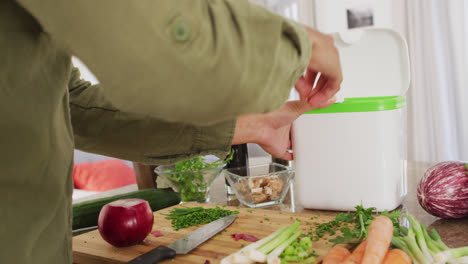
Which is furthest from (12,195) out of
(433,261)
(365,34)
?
(365,34)

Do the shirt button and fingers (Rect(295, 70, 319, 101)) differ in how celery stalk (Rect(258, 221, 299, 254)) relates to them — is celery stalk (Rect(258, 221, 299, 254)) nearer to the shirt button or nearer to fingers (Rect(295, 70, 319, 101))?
fingers (Rect(295, 70, 319, 101))

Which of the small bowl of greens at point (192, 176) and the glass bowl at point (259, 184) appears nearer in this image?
the glass bowl at point (259, 184)

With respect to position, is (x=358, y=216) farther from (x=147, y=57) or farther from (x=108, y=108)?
(x=147, y=57)

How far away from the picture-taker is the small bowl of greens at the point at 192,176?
48.3 inches

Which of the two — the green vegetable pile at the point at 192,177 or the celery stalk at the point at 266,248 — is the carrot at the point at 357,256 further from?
the green vegetable pile at the point at 192,177

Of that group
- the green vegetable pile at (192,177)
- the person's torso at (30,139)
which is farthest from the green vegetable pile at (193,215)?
the person's torso at (30,139)

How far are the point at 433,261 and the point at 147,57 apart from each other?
0.55 m

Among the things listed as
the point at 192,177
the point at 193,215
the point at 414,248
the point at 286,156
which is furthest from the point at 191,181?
the point at 414,248

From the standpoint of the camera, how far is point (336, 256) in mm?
700

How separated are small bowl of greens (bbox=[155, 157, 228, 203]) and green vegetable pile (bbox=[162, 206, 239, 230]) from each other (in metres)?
0.13

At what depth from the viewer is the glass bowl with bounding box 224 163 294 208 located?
112 cm

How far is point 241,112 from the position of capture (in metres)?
0.40

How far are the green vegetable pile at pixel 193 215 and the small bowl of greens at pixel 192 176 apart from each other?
0.13 meters

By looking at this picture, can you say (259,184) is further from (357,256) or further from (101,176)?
(101,176)
